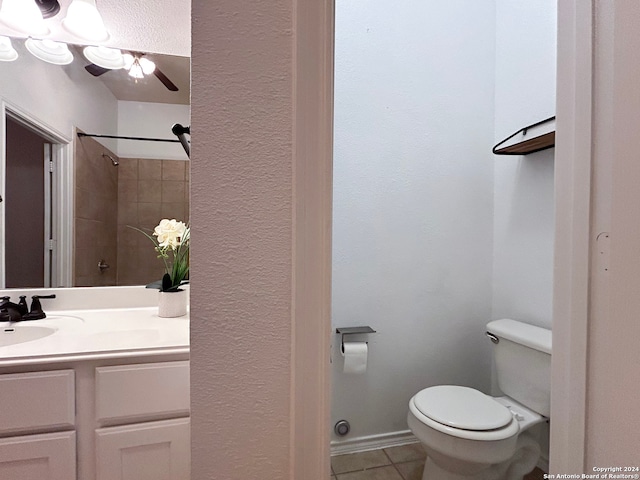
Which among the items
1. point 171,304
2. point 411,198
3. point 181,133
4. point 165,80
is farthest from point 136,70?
point 411,198

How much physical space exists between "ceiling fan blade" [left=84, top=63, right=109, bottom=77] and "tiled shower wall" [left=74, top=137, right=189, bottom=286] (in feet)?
0.94

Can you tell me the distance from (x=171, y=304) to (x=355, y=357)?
85 centimetres

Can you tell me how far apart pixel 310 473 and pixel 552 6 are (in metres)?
2.02

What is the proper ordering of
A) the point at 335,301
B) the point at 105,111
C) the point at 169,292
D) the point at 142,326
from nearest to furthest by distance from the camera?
the point at 142,326 < the point at 169,292 < the point at 105,111 < the point at 335,301

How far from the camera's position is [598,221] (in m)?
0.63

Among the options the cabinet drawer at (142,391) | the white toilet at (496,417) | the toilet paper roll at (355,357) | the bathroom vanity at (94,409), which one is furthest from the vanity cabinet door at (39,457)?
the white toilet at (496,417)

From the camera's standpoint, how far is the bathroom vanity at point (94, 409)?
831 millimetres

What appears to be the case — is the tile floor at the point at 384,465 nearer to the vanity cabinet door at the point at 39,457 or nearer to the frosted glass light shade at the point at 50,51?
the vanity cabinet door at the point at 39,457

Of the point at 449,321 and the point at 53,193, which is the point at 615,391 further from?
the point at 53,193

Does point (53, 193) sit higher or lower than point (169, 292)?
higher

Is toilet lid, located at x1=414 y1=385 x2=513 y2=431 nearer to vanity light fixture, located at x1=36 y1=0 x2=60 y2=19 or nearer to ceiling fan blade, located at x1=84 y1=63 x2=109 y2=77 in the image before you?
ceiling fan blade, located at x1=84 y1=63 x2=109 y2=77

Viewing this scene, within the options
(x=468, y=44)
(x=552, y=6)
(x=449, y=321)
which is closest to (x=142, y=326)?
(x=449, y=321)

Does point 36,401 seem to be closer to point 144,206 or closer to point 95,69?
point 144,206

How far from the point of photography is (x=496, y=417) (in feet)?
3.92
